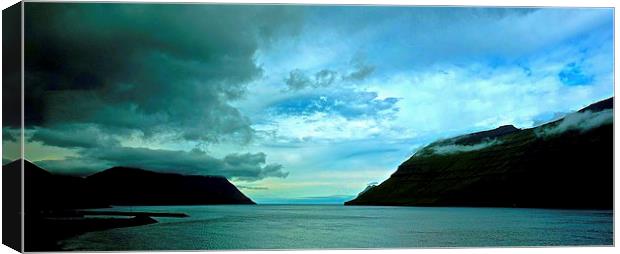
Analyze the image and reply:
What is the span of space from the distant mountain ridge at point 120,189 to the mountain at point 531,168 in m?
2.35

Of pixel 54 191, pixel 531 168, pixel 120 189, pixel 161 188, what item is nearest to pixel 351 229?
pixel 161 188

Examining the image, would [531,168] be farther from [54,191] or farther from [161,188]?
[54,191]

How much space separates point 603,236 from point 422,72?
3.78m

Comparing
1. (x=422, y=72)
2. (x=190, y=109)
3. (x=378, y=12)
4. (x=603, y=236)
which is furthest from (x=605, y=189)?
(x=190, y=109)

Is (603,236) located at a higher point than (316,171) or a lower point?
lower

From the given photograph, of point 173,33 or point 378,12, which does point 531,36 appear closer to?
point 378,12

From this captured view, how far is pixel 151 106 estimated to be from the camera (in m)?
14.4

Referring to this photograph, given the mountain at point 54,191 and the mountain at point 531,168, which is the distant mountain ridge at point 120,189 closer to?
the mountain at point 54,191

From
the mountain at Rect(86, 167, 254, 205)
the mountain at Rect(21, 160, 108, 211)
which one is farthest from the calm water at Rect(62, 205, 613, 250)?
the mountain at Rect(21, 160, 108, 211)

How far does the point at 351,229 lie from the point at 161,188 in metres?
2.88

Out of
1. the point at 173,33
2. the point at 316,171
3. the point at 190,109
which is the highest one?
the point at 173,33

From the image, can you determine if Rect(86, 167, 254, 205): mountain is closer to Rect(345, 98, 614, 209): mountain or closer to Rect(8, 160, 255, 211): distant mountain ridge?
Rect(8, 160, 255, 211): distant mountain ridge

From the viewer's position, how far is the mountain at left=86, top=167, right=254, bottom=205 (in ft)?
47.6

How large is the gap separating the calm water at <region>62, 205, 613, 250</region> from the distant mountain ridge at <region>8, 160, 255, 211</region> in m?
0.18
